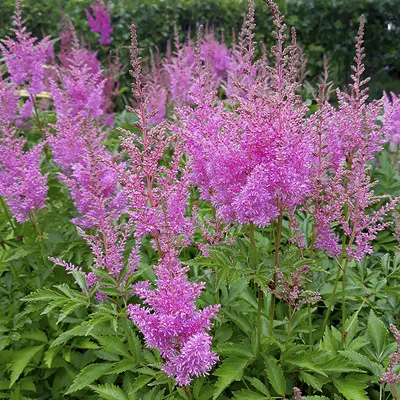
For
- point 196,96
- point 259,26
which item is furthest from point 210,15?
point 196,96

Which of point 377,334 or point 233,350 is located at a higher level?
point 233,350

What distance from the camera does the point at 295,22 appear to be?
9.86 m

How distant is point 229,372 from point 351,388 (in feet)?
2.17

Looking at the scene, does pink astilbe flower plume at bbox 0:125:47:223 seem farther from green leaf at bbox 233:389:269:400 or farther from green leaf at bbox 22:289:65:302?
green leaf at bbox 233:389:269:400

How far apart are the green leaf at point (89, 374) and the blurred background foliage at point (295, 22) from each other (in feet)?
25.7

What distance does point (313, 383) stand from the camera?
2.39 meters

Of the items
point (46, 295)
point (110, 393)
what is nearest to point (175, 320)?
point (110, 393)

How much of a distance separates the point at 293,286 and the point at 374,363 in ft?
2.08

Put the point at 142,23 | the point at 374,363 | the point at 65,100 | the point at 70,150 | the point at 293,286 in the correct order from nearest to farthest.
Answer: the point at 293,286 → the point at 374,363 → the point at 70,150 → the point at 65,100 → the point at 142,23

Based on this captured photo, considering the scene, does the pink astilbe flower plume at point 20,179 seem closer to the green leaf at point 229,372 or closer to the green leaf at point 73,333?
the green leaf at point 73,333

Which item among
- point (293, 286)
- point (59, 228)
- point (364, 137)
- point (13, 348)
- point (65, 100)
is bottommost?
point (13, 348)

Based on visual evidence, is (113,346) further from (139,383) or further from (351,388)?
(351,388)

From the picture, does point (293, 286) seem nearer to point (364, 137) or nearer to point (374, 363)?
point (374, 363)

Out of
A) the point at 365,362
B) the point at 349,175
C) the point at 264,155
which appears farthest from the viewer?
the point at 349,175
